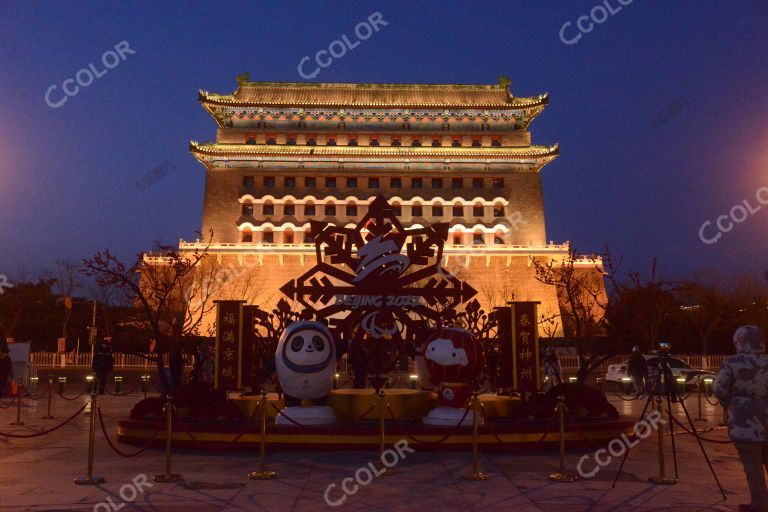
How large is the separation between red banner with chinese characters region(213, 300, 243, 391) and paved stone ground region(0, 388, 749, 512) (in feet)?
5.83

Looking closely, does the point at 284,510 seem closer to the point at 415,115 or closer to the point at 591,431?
the point at 591,431

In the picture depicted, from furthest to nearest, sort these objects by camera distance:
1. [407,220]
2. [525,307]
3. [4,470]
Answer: [407,220] < [525,307] < [4,470]

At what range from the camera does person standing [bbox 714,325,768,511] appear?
19.3ft

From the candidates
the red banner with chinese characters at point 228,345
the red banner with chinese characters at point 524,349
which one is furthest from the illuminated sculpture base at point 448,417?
the red banner with chinese characters at point 228,345

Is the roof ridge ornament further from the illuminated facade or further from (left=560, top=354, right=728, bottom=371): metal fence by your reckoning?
(left=560, top=354, right=728, bottom=371): metal fence

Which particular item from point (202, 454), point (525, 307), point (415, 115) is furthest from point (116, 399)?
point (415, 115)

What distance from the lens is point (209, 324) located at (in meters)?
39.0

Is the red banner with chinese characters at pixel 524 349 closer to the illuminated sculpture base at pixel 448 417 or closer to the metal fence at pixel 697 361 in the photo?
the illuminated sculpture base at pixel 448 417

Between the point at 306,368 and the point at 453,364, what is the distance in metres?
2.32

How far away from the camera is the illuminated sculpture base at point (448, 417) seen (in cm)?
1020

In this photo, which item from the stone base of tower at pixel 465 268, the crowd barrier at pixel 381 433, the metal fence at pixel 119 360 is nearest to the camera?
the crowd barrier at pixel 381 433

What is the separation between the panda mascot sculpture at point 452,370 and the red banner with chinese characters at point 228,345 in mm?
3364

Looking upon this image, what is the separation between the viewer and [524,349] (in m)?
11.8

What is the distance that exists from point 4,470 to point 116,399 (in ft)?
38.1
